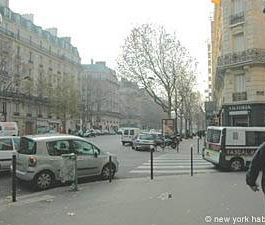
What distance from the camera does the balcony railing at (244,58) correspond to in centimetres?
3953

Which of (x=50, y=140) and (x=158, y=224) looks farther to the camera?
(x=50, y=140)

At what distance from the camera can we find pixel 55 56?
9194 cm

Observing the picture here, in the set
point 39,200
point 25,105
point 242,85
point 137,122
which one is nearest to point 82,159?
point 39,200

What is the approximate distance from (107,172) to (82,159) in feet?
3.97

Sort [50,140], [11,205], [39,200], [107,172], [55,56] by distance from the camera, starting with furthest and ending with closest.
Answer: [55,56]
[107,172]
[50,140]
[39,200]
[11,205]

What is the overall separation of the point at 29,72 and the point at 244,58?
46644 mm

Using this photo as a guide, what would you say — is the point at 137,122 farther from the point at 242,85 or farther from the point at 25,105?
the point at 242,85

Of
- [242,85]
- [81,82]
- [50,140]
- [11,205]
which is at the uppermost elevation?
[81,82]

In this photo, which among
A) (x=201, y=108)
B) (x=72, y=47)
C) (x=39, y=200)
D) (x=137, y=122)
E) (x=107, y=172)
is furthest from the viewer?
(x=137, y=122)

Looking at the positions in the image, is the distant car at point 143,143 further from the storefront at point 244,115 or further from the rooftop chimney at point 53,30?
the rooftop chimney at point 53,30

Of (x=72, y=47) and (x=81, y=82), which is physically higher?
(x=72, y=47)

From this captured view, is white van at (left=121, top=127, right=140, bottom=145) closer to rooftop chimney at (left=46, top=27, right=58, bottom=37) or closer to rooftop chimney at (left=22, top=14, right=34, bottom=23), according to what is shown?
rooftop chimney at (left=22, top=14, right=34, bottom=23)

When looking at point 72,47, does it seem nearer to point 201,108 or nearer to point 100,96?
point 100,96

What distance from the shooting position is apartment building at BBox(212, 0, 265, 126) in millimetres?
39594
